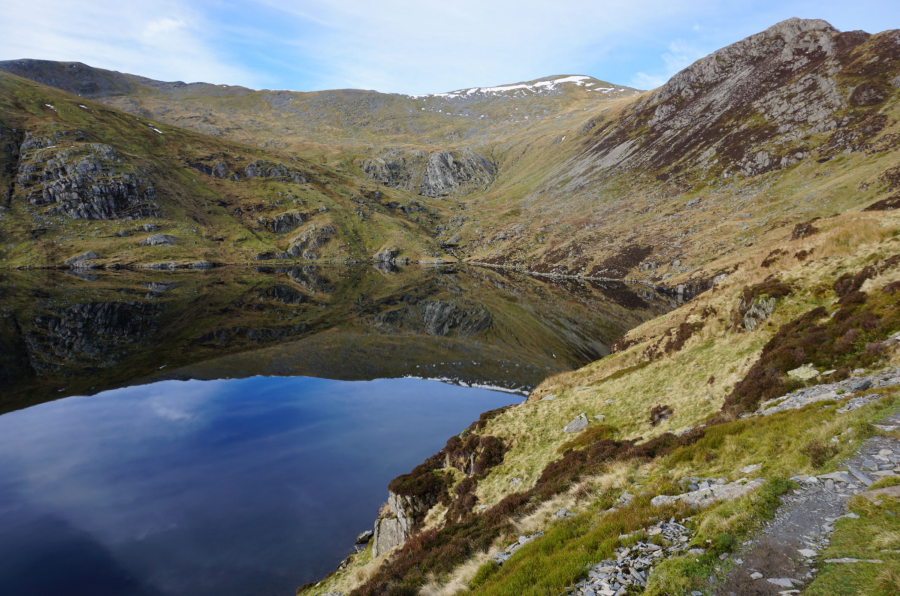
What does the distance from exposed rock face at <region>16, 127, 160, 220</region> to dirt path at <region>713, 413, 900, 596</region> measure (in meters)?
209

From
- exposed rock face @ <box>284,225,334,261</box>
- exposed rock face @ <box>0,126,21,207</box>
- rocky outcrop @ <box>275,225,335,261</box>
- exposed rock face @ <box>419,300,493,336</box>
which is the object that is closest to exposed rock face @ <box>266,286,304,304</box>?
exposed rock face @ <box>419,300,493,336</box>

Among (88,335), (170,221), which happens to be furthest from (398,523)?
(170,221)

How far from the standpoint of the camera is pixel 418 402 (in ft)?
133

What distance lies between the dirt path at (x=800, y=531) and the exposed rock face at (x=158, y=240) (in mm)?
189388

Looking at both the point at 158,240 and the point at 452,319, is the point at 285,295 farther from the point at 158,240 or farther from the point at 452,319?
the point at 158,240

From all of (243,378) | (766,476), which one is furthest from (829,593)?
(243,378)

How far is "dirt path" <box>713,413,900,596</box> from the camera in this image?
21.4 ft

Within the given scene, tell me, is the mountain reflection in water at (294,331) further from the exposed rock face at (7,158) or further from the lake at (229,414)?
the exposed rock face at (7,158)

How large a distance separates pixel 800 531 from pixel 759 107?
194288 millimetres

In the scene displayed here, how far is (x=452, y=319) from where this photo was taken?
71938mm

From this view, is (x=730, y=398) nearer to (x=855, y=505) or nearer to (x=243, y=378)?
(x=855, y=505)

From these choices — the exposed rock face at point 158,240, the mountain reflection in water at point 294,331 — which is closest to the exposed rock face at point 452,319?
the mountain reflection in water at point 294,331

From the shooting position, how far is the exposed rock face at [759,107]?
398 ft

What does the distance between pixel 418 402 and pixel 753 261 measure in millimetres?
33841
